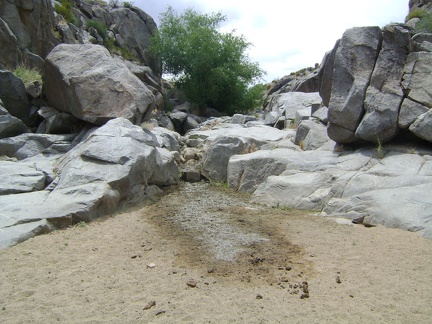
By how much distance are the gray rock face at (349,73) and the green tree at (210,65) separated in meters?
16.7

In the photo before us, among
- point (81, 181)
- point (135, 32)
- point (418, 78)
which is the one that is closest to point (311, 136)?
point (418, 78)

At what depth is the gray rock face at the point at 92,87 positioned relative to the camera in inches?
491

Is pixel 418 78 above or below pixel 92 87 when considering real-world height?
below

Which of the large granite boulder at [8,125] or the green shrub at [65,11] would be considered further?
the green shrub at [65,11]

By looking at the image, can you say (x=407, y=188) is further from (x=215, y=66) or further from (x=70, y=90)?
(x=215, y=66)

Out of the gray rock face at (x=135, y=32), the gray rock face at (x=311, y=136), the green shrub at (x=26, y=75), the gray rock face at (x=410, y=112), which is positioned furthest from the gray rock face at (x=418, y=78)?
the gray rock face at (x=135, y=32)

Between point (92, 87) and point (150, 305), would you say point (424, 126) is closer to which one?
point (150, 305)

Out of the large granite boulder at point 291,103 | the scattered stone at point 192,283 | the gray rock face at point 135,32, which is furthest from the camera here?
the gray rock face at point 135,32

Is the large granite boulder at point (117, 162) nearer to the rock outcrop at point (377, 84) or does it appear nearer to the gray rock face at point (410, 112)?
the rock outcrop at point (377, 84)

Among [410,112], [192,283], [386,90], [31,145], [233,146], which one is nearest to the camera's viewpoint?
[192,283]

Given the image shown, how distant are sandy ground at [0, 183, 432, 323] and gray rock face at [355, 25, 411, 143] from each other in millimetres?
3758

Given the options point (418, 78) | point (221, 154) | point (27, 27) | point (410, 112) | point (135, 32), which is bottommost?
point (221, 154)

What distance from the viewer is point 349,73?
38.1 ft

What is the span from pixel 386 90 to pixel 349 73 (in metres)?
1.12
